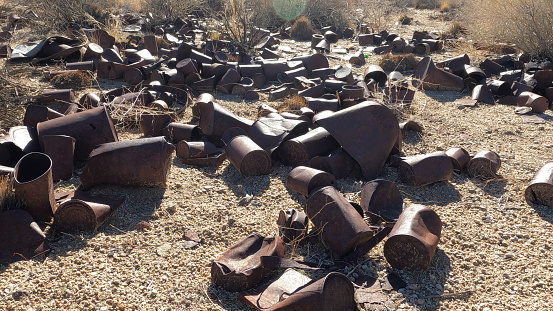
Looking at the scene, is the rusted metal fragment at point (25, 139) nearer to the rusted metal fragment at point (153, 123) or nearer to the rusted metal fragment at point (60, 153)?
the rusted metal fragment at point (60, 153)

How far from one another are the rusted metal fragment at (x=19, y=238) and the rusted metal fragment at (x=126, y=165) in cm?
75

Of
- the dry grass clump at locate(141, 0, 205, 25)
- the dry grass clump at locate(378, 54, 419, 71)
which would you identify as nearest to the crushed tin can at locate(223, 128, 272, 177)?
the dry grass clump at locate(378, 54, 419, 71)

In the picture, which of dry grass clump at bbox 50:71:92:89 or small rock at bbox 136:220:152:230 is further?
dry grass clump at bbox 50:71:92:89

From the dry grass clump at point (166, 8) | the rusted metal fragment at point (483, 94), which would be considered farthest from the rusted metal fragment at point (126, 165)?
the dry grass clump at point (166, 8)

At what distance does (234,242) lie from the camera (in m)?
3.41

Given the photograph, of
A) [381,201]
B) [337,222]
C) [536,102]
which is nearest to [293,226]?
[337,222]

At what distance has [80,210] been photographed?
10.9ft

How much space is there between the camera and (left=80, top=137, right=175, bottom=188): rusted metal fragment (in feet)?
12.8

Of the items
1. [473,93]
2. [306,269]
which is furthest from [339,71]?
[306,269]

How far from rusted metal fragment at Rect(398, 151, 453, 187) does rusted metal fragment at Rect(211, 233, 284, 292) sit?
169 centimetres

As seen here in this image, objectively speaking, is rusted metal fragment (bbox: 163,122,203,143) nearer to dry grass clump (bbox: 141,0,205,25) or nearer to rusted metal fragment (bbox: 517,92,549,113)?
rusted metal fragment (bbox: 517,92,549,113)

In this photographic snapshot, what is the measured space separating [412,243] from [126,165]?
97.8 inches

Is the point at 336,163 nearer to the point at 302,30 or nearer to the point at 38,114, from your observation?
the point at 38,114

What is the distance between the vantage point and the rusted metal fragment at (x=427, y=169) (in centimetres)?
418
